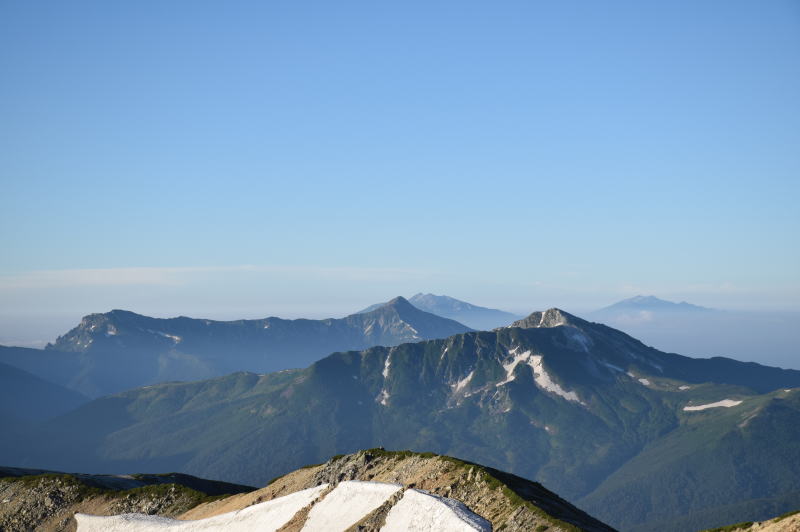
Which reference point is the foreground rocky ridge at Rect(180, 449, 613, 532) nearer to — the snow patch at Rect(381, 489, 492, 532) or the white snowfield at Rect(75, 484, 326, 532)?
the snow patch at Rect(381, 489, 492, 532)

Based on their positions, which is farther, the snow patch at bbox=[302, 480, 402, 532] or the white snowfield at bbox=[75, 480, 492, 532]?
the snow patch at bbox=[302, 480, 402, 532]

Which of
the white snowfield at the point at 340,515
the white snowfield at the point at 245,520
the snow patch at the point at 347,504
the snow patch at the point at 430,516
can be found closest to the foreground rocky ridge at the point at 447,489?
the snow patch at the point at 430,516

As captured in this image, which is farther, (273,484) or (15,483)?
(15,483)

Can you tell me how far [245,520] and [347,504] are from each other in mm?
19301

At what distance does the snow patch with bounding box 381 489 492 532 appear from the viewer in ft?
252

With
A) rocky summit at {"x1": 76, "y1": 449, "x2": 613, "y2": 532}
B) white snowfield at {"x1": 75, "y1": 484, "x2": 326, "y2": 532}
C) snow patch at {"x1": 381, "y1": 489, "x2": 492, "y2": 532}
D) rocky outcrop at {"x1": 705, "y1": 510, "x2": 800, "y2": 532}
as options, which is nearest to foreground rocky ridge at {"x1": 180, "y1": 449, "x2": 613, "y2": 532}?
rocky summit at {"x1": 76, "y1": 449, "x2": 613, "y2": 532}

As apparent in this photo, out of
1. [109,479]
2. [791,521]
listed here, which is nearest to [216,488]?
[109,479]

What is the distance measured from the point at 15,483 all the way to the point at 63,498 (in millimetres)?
20110

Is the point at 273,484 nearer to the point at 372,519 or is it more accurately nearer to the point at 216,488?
the point at 372,519

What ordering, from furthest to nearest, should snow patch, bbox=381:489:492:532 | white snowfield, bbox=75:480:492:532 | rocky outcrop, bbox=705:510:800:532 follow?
1. white snowfield, bbox=75:480:492:532
2. snow patch, bbox=381:489:492:532
3. rocky outcrop, bbox=705:510:800:532

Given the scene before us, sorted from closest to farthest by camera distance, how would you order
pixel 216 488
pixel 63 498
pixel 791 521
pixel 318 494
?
pixel 791 521 < pixel 318 494 < pixel 63 498 < pixel 216 488

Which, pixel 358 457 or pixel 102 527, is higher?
pixel 358 457

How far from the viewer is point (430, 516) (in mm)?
80250

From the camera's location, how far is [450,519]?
77.9m
